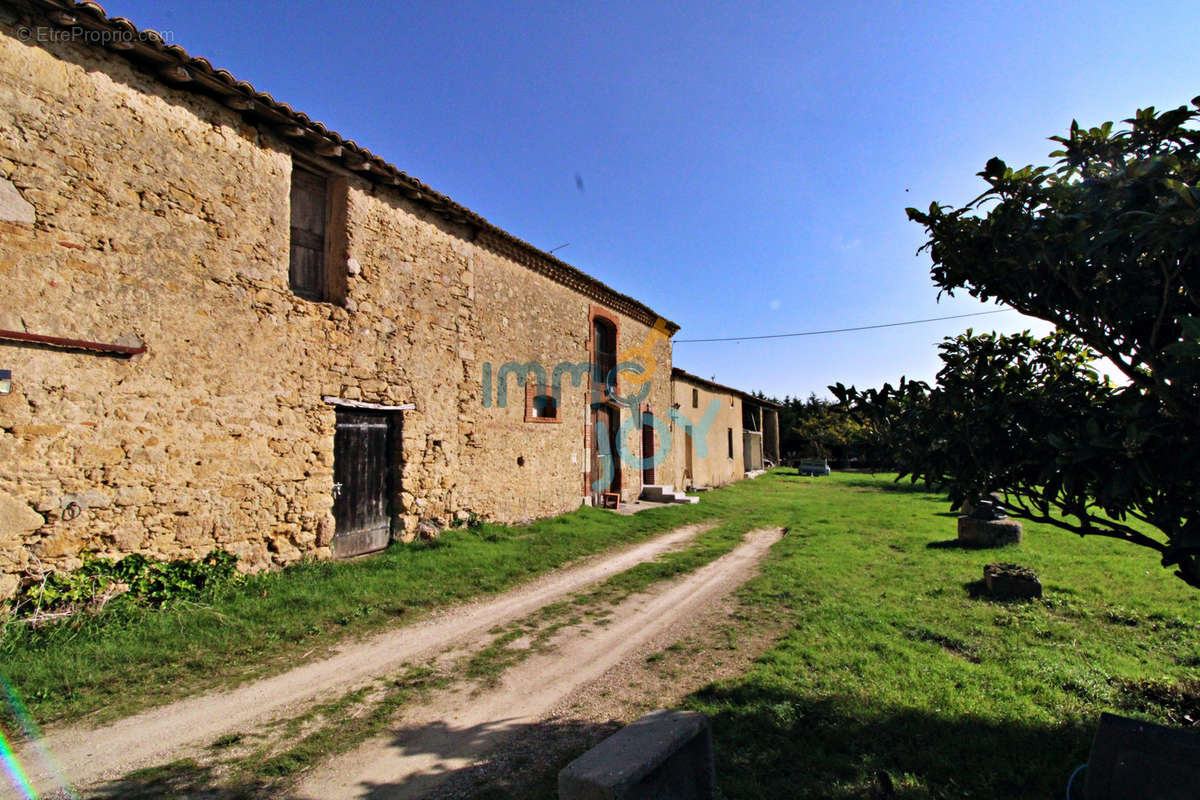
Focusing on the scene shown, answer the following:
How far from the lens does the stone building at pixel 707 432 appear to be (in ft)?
64.8

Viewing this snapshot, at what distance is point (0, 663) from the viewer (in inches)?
173

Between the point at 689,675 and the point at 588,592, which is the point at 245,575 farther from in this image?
the point at 689,675

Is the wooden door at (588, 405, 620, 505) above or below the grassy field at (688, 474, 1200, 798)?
above

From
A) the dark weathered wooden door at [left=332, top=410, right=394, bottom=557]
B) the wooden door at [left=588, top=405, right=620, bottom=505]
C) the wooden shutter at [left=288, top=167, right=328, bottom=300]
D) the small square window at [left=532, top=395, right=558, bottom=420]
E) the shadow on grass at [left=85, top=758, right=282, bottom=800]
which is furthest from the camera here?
the wooden door at [left=588, top=405, right=620, bottom=505]

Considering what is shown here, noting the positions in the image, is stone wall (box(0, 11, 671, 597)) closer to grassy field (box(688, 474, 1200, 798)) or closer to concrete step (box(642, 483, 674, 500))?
grassy field (box(688, 474, 1200, 798))

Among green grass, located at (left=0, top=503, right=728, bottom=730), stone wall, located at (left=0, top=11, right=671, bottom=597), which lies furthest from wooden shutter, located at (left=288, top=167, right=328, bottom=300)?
green grass, located at (left=0, top=503, right=728, bottom=730)

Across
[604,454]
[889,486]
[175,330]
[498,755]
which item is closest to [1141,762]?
[498,755]

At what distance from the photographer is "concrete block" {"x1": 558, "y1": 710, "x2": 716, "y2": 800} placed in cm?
238

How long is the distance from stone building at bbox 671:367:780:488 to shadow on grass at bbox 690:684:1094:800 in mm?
14867

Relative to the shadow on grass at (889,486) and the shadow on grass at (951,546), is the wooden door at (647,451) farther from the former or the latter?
the shadow on grass at (889,486)

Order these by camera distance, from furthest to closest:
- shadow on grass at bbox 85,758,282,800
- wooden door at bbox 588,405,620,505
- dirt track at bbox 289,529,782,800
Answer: wooden door at bbox 588,405,620,505 → dirt track at bbox 289,529,782,800 → shadow on grass at bbox 85,758,282,800

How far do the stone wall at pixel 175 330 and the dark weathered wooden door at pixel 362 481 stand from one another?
268 millimetres

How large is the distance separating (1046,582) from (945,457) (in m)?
5.14

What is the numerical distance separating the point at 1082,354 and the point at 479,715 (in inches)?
191
